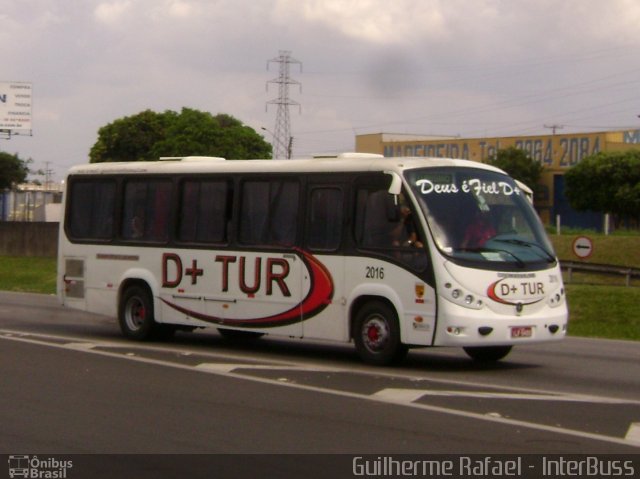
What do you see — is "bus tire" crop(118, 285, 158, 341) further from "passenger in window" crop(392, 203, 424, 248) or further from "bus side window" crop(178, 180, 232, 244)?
"passenger in window" crop(392, 203, 424, 248)

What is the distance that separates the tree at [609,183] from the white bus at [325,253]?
63056 millimetres

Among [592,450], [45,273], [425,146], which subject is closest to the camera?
[592,450]

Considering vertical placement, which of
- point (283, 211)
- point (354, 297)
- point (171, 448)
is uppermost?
point (283, 211)

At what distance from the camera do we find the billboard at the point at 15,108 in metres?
90.1

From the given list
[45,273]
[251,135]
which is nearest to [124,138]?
[251,135]

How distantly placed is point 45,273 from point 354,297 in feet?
108

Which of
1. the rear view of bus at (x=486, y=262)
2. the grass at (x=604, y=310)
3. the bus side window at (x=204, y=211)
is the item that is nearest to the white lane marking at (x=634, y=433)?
the rear view of bus at (x=486, y=262)

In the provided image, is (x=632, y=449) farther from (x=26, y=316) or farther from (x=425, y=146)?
(x=425, y=146)

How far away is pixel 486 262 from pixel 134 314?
249 inches

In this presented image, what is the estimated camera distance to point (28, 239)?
176 ft

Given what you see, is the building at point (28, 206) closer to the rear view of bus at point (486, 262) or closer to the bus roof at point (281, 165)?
the bus roof at point (281, 165)

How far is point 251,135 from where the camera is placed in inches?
2921

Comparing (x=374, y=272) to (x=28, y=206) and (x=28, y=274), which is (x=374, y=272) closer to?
(x=28, y=274)
